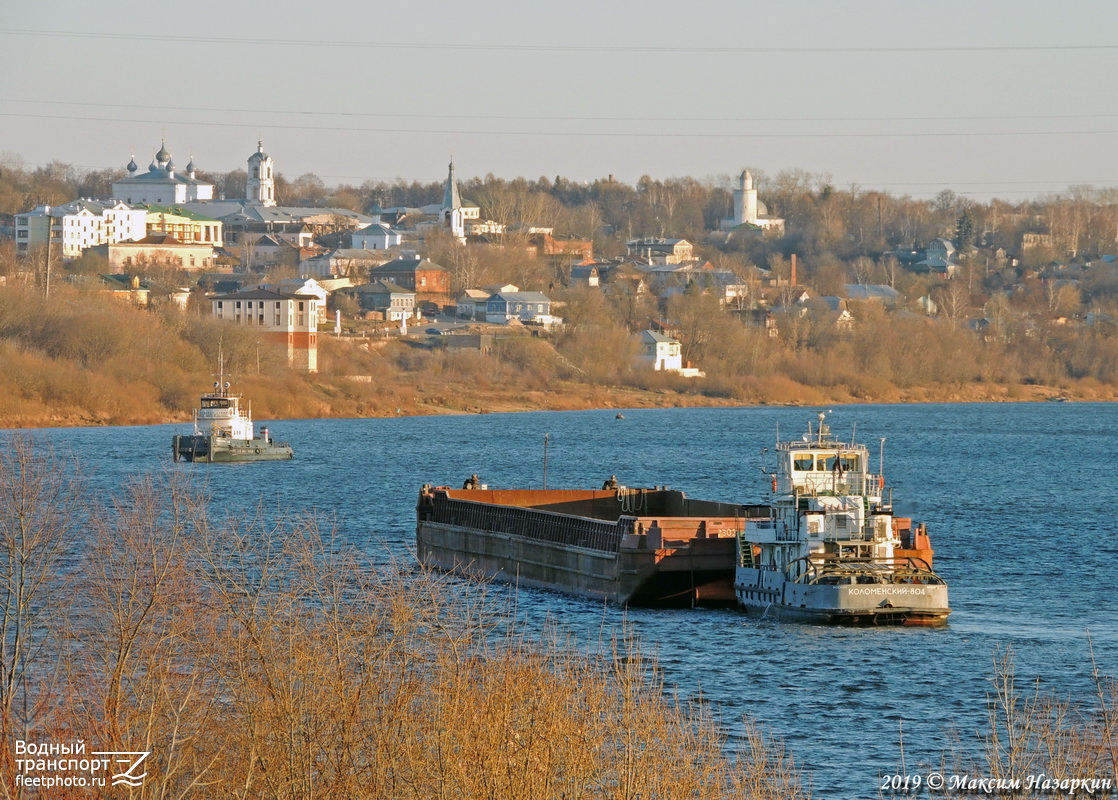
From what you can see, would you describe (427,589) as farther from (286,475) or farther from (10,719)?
(286,475)

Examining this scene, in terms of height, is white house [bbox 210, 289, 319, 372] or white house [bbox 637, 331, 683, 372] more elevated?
white house [bbox 210, 289, 319, 372]

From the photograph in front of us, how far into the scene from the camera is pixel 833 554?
36969 millimetres

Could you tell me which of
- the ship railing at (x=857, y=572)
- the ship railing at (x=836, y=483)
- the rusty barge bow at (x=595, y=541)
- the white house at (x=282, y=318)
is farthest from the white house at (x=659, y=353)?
the ship railing at (x=857, y=572)

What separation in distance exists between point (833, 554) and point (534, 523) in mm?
10073

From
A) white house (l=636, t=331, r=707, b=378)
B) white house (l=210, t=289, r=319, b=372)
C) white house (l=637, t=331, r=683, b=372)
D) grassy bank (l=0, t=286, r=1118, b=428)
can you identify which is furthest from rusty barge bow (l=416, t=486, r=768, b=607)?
white house (l=637, t=331, r=683, b=372)

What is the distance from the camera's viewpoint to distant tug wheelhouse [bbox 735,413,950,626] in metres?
36.2

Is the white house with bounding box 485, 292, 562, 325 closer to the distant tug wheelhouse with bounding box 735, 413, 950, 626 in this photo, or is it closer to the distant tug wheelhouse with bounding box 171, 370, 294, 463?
the distant tug wheelhouse with bounding box 171, 370, 294, 463

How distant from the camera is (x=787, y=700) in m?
30.0

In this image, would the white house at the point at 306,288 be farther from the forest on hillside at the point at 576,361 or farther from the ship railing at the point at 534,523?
the ship railing at the point at 534,523

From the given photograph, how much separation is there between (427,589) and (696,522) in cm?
1980

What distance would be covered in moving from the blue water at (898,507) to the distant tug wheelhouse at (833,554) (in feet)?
1.95

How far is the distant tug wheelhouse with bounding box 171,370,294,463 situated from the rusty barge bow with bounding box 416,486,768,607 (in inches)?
1368

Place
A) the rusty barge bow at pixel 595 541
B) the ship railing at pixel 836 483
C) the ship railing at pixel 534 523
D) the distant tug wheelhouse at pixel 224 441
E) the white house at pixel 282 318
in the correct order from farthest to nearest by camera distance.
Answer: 1. the white house at pixel 282 318
2. the distant tug wheelhouse at pixel 224 441
3. the ship railing at pixel 534 523
4. the rusty barge bow at pixel 595 541
5. the ship railing at pixel 836 483

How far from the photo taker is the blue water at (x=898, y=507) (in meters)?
29.8
